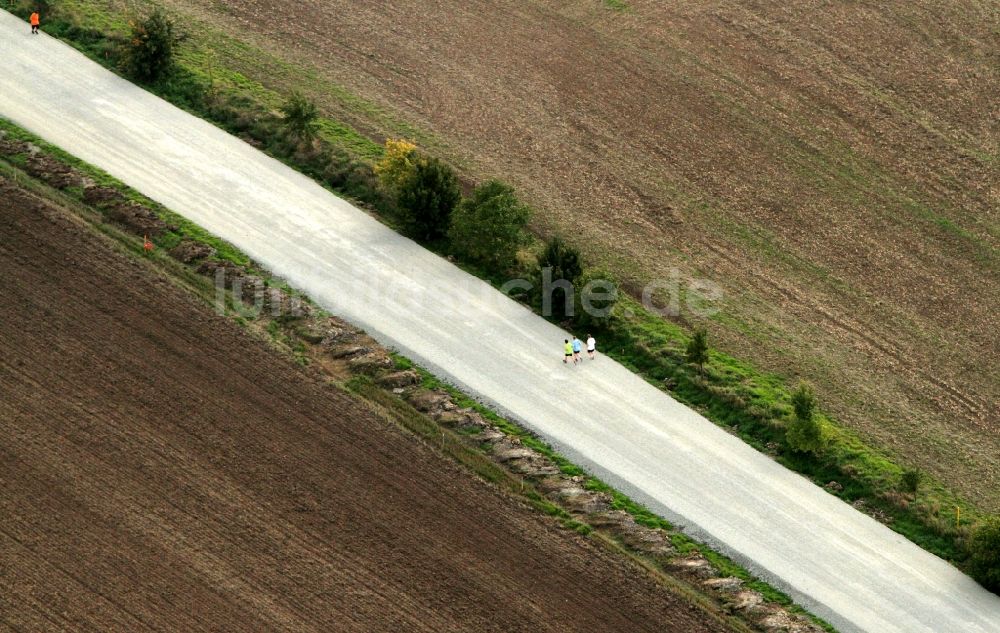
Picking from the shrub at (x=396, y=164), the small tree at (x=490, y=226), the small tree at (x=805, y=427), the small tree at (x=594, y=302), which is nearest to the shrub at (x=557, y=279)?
the small tree at (x=594, y=302)

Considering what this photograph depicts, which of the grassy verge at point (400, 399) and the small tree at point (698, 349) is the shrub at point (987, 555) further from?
the small tree at point (698, 349)

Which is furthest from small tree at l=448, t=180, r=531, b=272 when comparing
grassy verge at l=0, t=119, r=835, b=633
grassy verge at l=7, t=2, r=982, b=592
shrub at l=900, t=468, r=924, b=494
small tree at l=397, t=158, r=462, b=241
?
shrub at l=900, t=468, r=924, b=494

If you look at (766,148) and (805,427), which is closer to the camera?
(805,427)

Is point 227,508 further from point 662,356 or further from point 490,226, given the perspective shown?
point 662,356

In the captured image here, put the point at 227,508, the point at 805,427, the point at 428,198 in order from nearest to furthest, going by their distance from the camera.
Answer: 1. the point at 227,508
2. the point at 805,427
3. the point at 428,198

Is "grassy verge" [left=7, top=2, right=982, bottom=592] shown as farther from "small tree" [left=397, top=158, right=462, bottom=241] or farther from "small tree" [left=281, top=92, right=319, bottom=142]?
"small tree" [left=397, top=158, right=462, bottom=241]

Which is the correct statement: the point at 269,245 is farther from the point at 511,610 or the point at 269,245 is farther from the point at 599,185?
the point at 511,610

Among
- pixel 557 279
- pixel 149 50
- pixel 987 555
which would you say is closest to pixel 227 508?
pixel 557 279

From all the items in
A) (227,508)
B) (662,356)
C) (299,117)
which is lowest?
(227,508)
